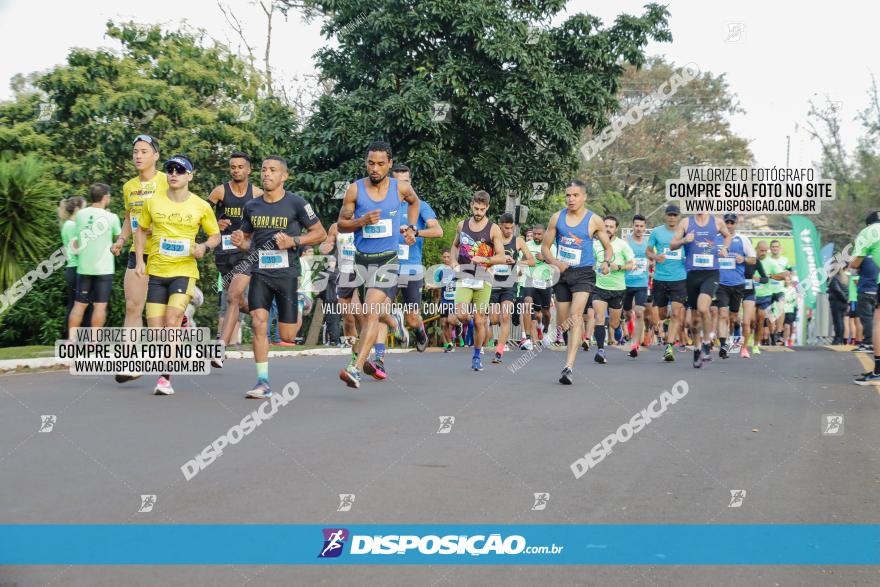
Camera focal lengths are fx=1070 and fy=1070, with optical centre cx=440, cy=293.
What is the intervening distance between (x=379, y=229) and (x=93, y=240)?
3.43 meters

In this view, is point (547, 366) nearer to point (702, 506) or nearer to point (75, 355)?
point (75, 355)

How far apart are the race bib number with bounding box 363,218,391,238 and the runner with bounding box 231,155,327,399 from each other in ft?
1.56

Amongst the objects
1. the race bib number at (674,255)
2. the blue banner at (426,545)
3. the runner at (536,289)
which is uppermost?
the race bib number at (674,255)

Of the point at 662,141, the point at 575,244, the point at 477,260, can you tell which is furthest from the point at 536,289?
the point at 662,141

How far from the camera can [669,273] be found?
17.6 meters

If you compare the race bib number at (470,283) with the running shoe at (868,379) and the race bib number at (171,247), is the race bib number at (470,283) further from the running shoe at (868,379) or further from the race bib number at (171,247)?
the race bib number at (171,247)

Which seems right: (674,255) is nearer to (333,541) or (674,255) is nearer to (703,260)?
(703,260)

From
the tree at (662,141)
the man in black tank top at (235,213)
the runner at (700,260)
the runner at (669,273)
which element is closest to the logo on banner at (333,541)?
the man in black tank top at (235,213)

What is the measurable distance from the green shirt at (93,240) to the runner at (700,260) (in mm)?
7857

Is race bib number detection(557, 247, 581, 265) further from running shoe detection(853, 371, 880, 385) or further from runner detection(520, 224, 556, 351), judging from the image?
runner detection(520, 224, 556, 351)

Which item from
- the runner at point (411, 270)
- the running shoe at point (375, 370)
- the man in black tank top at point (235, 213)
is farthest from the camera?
the runner at point (411, 270)

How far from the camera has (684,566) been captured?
15.3ft

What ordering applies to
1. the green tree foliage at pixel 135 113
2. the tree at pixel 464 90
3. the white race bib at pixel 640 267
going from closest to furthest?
the white race bib at pixel 640 267
the green tree foliage at pixel 135 113
the tree at pixel 464 90

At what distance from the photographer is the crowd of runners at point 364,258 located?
10.2 m
